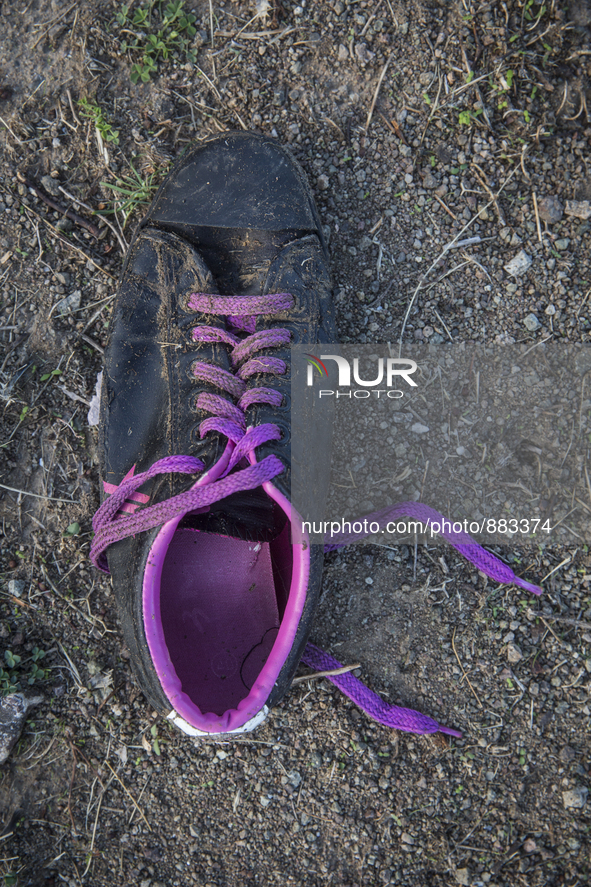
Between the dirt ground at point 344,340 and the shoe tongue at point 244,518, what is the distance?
1.63ft

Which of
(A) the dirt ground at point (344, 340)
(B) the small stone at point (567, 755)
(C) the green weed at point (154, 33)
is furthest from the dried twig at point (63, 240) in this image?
(B) the small stone at point (567, 755)

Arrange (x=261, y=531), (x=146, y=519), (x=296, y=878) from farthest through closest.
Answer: (x=296, y=878), (x=261, y=531), (x=146, y=519)

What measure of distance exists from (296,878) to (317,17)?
382 centimetres

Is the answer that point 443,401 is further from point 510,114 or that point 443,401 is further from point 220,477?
point 510,114

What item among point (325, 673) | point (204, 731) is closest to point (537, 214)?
point (325, 673)

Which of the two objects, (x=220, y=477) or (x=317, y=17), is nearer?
(x=220, y=477)

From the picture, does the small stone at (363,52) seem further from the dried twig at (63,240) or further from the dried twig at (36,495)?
the dried twig at (36,495)

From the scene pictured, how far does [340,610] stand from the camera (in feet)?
8.19

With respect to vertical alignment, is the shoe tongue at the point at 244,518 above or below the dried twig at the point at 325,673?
above

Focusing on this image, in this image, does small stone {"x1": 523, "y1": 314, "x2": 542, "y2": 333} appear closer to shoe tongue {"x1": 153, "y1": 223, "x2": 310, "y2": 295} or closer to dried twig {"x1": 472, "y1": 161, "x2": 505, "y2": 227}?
dried twig {"x1": 472, "y1": 161, "x2": 505, "y2": 227}

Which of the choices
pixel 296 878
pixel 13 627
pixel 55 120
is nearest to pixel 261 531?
pixel 13 627

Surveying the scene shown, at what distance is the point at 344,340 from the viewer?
2539mm

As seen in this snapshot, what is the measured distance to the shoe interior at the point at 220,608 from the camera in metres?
2.08

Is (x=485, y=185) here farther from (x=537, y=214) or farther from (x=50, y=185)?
(x=50, y=185)
